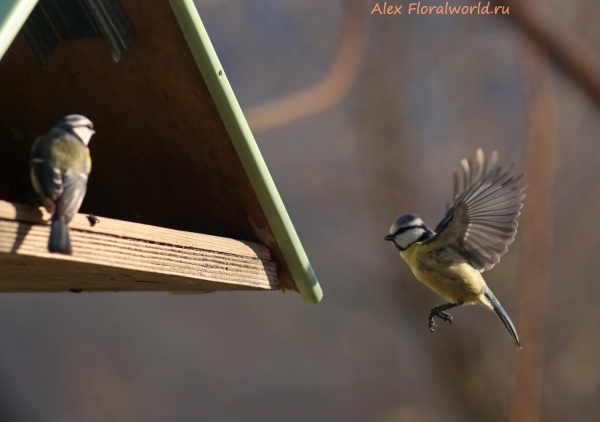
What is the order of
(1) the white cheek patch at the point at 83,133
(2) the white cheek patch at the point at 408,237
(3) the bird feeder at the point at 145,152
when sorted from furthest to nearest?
(2) the white cheek patch at the point at 408,237, (1) the white cheek patch at the point at 83,133, (3) the bird feeder at the point at 145,152

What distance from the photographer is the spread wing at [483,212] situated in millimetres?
1940

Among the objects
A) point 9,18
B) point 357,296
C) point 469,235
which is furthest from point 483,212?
point 357,296

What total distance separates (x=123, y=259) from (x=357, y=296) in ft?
10.0

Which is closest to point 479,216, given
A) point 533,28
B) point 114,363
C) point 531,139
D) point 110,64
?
point 533,28

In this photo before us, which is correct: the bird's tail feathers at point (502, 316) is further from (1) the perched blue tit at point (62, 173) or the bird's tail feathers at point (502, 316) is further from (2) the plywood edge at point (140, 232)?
(1) the perched blue tit at point (62, 173)

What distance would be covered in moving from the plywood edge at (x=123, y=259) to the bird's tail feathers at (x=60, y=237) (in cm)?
1

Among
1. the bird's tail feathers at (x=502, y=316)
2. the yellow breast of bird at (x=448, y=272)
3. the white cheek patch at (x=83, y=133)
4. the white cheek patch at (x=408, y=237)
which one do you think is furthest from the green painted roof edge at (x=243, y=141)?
the bird's tail feathers at (x=502, y=316)

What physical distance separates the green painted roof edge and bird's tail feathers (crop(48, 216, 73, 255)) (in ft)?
1.41

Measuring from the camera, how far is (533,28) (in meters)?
1.91

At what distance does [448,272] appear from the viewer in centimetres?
212

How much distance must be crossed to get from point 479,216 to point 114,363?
101 inches

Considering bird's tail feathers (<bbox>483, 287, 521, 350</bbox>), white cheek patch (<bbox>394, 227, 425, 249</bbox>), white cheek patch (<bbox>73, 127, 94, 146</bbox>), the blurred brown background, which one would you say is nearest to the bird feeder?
white cheek patch (<bbox>73, 127, 94, 146</bbox>)

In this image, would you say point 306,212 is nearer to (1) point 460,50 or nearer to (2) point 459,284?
(1) point 460,50

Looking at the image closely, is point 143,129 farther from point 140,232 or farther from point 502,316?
point 502,316
